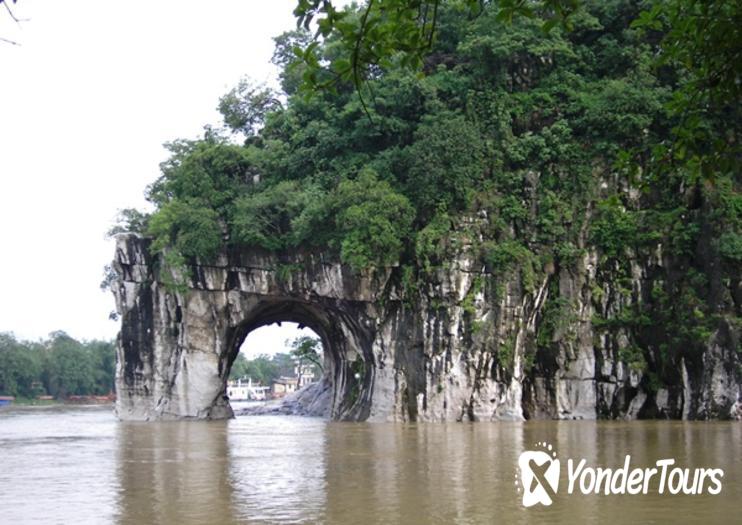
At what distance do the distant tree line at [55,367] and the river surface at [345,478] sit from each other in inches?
1623

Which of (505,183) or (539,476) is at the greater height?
(505,183)

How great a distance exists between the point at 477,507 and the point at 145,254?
→ 2142 cm

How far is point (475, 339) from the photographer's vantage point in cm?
2269

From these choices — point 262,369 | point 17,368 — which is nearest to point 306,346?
point 17,368

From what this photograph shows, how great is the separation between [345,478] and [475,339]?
43.1 ft

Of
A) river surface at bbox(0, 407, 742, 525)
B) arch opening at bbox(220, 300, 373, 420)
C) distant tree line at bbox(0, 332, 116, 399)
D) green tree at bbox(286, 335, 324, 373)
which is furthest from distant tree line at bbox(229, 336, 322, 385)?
river surface at bbox(0, 407, 742, 525)

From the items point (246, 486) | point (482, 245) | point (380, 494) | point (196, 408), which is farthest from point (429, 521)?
point (196, 408)

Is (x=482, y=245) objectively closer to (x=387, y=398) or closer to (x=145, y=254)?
(x=387, y=398)

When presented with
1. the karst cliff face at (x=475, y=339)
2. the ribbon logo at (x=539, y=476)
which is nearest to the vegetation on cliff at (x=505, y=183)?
the karst cliff face at (x=475, y=339)

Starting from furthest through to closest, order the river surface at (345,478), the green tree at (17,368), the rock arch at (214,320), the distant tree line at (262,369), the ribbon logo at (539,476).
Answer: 1. the distant tree line at (262,369)
2. the green tree at (17,368)
3. the rock arch at (214,320)
4. the ribbon logo at (539,476)
5. the river surface at (345,478)

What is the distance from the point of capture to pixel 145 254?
27234mm

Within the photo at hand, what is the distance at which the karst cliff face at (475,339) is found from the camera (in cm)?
2231

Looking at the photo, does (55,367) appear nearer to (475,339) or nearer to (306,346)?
(306,346)

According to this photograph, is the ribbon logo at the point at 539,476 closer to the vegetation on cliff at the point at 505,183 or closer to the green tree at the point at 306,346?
the vegetation on cliff at the point at 505,183
